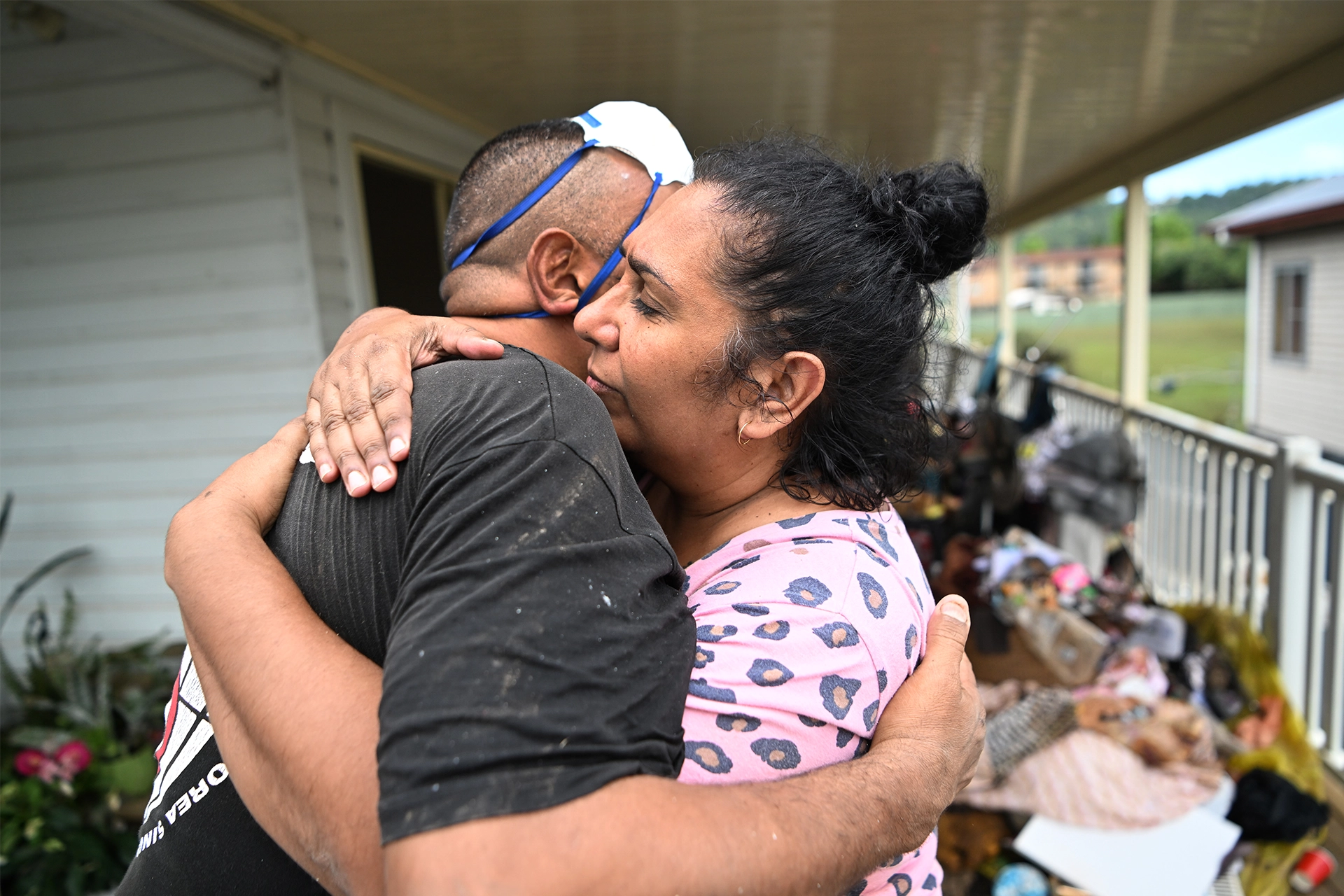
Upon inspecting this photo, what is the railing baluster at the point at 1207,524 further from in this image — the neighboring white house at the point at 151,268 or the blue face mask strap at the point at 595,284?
the neighboring white house at the point at 151,268

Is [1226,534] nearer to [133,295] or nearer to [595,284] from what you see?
[595,284]

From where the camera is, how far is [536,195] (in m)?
1.42

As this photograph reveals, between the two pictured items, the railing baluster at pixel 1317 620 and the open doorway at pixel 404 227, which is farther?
the open doorway at pixel 404 227

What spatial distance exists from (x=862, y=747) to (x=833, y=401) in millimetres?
520

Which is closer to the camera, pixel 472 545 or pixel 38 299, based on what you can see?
pixel 472 545

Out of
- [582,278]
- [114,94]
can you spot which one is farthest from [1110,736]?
[114,94]

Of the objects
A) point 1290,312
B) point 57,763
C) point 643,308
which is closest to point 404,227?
point 57,763

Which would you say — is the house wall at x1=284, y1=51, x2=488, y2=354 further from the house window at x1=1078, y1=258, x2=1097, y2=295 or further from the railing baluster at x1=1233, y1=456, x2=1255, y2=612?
the house window at x1=1078, y1=258, x2=1097, y2=295

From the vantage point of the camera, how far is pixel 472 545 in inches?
28.0

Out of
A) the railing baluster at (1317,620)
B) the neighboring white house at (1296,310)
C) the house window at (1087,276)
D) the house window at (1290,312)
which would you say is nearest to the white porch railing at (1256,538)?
the railing baluster at (1317,620)

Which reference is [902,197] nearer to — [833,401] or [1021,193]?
[833,401]

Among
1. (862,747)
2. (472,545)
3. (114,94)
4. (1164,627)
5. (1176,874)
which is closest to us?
(472,545)

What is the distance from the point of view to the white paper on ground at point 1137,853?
116 inches

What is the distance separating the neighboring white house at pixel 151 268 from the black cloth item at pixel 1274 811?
4.25 m
